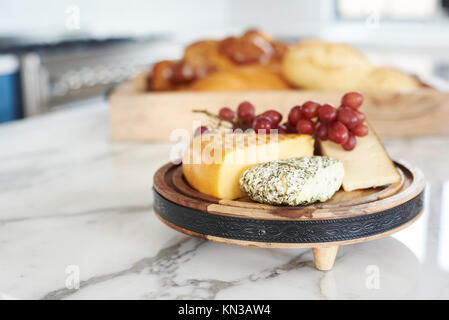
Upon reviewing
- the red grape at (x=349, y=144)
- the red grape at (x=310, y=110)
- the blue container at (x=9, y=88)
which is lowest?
the blue container at (x=9, y=88)

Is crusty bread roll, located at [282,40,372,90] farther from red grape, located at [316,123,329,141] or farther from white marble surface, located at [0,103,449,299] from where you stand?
red grape, located at [316,123,329,141]

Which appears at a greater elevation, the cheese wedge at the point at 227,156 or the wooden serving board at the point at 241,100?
the cheese wedge at the point at 227,156

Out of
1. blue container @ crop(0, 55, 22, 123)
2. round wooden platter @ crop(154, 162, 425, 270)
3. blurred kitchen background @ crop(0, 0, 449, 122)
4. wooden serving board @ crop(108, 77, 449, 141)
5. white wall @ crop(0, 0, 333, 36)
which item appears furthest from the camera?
white wall @ crop(0, 0, 333, 36)

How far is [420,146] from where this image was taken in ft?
4.29

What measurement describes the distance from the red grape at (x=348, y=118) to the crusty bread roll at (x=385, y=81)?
650 millimetres

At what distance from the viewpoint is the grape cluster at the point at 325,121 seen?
2.54ft

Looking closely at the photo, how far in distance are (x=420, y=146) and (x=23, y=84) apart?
75.1 inches

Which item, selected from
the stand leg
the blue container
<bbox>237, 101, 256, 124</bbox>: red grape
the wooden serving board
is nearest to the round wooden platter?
the stand leg

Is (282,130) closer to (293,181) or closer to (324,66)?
(293,181)

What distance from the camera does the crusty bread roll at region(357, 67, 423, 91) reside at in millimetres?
1394

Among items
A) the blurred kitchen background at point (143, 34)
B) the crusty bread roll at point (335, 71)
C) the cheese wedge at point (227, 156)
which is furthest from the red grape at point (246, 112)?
the blurred kitchen background at point (143, 34)

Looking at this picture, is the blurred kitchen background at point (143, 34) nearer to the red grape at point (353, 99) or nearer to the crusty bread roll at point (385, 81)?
the crusty bread roll at point (385, 81)

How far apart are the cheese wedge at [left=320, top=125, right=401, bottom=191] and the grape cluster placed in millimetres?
11

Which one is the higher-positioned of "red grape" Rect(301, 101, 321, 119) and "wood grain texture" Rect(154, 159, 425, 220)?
"red grape" Rect(301, 101, 321, 119)
